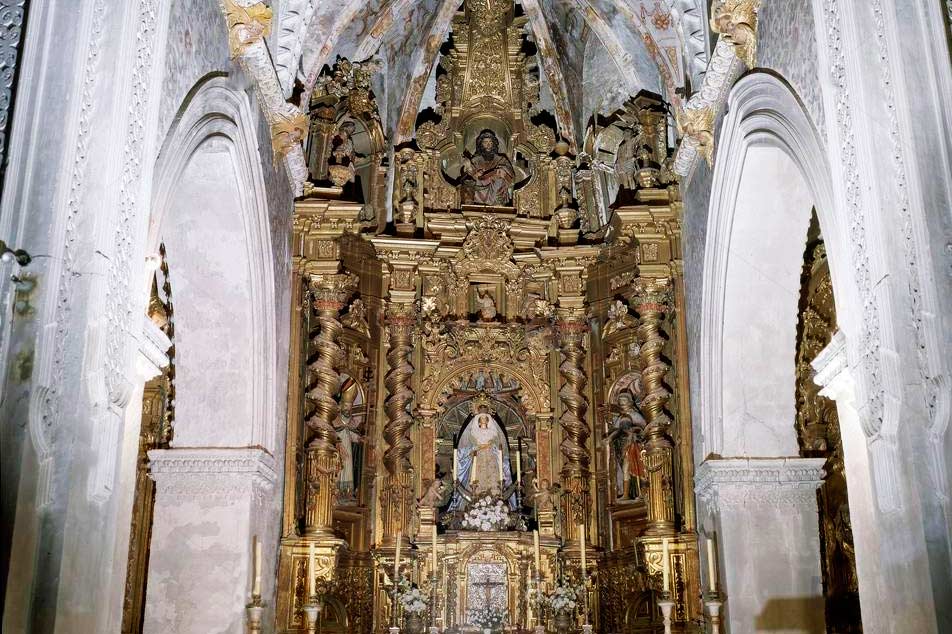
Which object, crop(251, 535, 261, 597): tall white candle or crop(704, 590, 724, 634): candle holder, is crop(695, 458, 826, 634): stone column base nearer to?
crop(704, 590, 724, 634): candle holder

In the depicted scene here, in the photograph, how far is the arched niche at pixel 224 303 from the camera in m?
9.40

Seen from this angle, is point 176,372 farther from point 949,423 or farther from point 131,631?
point 949,423

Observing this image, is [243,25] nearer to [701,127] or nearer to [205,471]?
[205,471]

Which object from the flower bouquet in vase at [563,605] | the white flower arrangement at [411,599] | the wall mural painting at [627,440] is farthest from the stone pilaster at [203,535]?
the wall mural painting at [627,440]

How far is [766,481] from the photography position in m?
9.91

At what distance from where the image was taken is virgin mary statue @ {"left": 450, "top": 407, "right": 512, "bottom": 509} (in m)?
12.1

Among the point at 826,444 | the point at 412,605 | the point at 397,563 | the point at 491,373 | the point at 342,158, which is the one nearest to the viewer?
the point at 826,444

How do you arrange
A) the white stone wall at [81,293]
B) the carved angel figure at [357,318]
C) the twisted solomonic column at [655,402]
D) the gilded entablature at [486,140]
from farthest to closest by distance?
the gilded entablature at [486,140]
the carved angel figure at [357,318]
the twisted solomonic column at [655,402]
the white stone wall at [81,293]

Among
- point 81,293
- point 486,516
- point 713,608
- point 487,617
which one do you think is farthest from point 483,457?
point 81,293

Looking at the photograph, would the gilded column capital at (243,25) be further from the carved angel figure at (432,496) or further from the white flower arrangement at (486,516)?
the white flower arrangement at (486,516)

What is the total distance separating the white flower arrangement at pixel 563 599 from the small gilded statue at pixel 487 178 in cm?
449

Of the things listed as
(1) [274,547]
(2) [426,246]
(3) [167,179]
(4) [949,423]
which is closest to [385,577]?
(1) [274,547]

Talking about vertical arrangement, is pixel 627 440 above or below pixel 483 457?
above

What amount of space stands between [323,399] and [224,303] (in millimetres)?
1749
